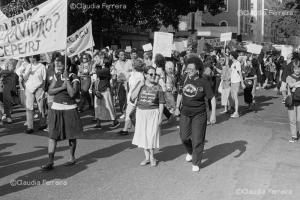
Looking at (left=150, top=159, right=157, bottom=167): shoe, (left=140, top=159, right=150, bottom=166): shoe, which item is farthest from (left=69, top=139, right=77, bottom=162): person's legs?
(left=150, top=159, right=157, bottom=167): shoe

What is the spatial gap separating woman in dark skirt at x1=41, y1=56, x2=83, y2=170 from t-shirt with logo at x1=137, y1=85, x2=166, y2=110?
1.00m

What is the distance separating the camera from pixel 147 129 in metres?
7.61

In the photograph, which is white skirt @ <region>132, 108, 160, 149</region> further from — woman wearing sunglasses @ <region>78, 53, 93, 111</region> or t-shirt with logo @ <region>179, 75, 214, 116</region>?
woman wearing sunglasses @ <region>78, 53, 93, 111</region>

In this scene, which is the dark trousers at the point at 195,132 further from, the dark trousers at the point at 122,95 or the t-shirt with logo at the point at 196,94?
the dark trousers at the point at 122,95

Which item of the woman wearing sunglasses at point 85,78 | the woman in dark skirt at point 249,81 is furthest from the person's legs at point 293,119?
the woman wearing sunglasses at point 85,78

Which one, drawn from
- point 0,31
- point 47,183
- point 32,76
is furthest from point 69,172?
point 32,76

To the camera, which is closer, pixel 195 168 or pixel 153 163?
pixel 195 168

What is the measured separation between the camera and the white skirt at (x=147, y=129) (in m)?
7.55

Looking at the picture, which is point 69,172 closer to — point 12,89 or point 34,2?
point 12,89

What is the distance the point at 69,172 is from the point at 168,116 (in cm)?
481

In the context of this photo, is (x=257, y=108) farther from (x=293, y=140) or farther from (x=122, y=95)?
(x=293, y=140)

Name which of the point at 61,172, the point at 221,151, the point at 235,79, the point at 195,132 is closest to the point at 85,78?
the point at 235,79

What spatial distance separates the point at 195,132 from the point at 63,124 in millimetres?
1961

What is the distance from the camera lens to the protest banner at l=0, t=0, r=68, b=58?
7.74m
